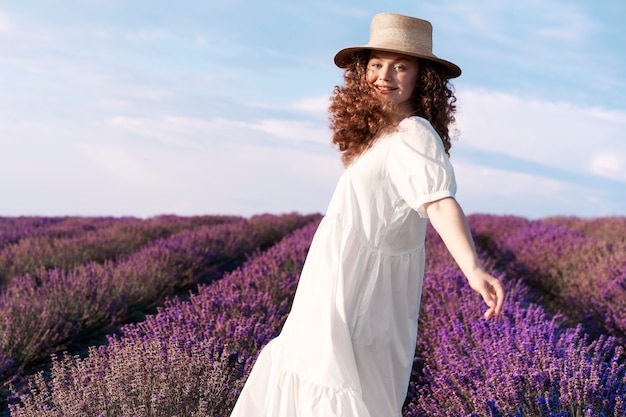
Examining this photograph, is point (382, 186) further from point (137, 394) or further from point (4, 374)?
point (4, 374)

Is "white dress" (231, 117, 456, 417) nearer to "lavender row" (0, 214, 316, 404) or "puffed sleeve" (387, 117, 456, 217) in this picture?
"puffed sleeve" (387, 117, 456, 217)

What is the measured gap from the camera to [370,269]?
6.36ft

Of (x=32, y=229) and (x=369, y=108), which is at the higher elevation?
(x=369, y=108)

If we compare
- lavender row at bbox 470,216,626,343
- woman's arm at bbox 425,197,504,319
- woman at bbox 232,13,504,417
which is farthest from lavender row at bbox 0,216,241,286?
woman's arm at bbox 425,197,504,319

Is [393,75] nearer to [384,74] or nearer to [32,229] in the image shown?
[384,74]

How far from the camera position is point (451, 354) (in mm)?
3088

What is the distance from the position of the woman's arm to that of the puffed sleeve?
0.03 meters

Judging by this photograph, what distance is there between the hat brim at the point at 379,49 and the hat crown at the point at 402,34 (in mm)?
16

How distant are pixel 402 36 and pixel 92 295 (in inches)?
158

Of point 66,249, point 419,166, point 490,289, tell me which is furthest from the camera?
point 66,249

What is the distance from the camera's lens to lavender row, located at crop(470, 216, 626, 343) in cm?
517

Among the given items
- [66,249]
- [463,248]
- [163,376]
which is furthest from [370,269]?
[66,249]

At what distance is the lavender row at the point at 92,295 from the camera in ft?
14.6

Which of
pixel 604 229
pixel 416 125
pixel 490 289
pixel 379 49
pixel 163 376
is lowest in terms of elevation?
pixel 163 376
